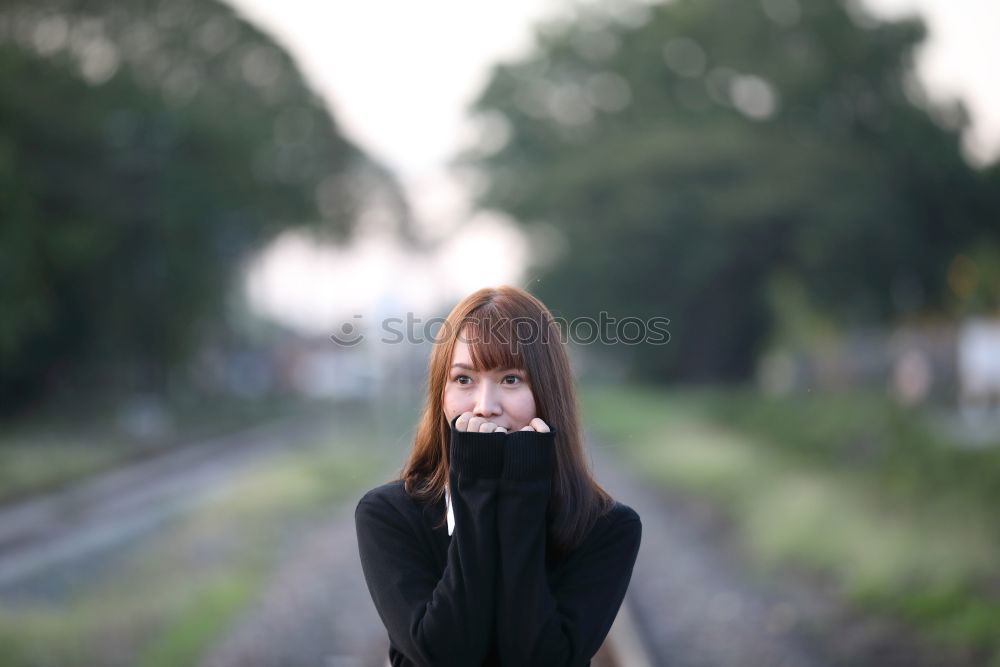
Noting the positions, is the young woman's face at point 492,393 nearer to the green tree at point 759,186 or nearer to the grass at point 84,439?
the grass at point 84,439

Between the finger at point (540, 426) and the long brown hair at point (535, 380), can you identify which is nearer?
the finger at point (540, 426)

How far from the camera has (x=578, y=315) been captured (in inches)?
314

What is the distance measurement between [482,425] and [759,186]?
23.2m

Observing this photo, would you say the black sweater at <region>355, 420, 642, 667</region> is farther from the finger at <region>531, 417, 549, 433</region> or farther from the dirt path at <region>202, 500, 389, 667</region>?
the dirt path at <region>202, 500, 389, 667</region>

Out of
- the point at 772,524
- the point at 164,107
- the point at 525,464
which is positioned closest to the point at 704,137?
the point at 164,107

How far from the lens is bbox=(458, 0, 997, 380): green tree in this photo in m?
24.0

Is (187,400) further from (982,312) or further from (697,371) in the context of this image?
(982,312)

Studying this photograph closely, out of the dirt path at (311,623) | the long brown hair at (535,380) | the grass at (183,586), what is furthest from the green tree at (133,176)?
the long brown hair at (535,380)

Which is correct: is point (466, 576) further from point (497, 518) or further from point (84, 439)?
point (84, 439)

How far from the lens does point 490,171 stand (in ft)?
114

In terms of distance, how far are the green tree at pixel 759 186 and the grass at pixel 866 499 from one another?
27.6 feet

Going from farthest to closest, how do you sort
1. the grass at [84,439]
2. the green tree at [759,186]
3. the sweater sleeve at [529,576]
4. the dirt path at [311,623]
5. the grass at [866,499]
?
the green tree at [759,186] → the grass at [84,439] → the grass at [866,499] → the dirt path at [311,623] → the sweater sleeve at [529,576]

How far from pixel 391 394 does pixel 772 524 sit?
11.3 meters

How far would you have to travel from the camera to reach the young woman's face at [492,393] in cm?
213
